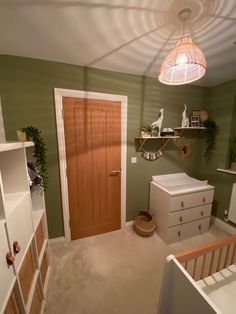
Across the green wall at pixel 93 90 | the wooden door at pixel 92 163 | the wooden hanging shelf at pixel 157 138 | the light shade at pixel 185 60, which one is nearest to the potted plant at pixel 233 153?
the green wall at pixel 93 90

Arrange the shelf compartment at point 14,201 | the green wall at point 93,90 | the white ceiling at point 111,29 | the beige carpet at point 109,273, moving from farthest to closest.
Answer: the green wall at point 93,90, the beige carpet at point 109,273, the white ceiling at point 111,29, the shelf compartment at point 14,201

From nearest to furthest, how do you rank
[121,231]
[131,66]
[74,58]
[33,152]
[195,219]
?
[33,152] → [74,58] → [131,66] → [195,219] → [121,231]

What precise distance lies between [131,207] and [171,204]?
0.73 meters

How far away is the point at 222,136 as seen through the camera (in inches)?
97.1

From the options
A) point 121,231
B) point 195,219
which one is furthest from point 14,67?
point 195,219

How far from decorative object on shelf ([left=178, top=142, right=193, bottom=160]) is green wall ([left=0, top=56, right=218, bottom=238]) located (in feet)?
0.29

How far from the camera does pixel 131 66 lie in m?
1.91

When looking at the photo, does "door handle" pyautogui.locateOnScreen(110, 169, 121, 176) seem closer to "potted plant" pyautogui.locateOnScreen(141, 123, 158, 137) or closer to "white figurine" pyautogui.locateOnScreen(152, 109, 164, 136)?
"potted plant" pyautogui.locateOnScreen(141, 123, 158, 137)

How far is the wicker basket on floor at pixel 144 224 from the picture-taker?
7.32ft

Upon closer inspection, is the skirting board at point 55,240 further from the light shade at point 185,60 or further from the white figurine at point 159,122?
the light shade at point 185,60

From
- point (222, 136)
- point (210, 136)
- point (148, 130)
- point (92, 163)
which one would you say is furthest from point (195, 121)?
point (92, 163)

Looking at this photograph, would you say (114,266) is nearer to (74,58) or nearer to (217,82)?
(74,58)

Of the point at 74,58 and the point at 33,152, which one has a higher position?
the point at 74,58

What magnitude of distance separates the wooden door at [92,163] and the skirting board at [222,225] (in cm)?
175
